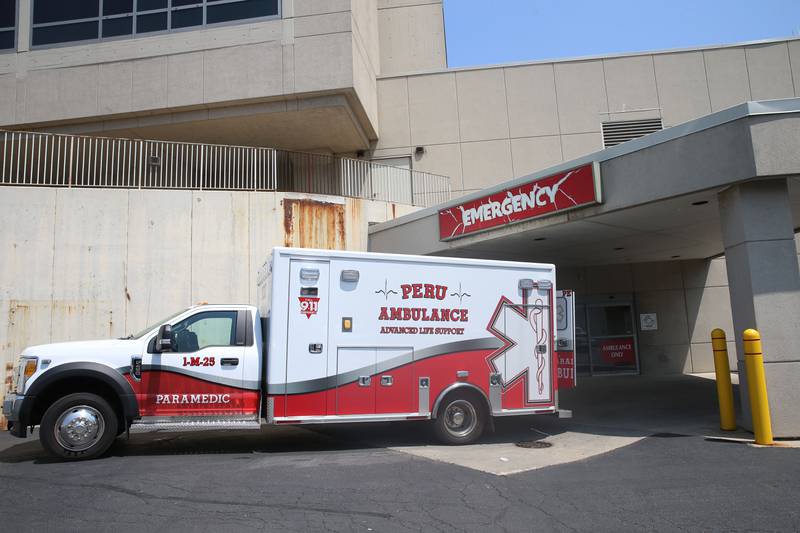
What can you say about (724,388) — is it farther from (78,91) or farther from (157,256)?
(78,91)

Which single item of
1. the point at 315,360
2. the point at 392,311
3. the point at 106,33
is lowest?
the point at 315,360

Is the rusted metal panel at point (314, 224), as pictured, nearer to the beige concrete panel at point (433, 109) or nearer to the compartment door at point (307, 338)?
the compartment door at point (307, 338)

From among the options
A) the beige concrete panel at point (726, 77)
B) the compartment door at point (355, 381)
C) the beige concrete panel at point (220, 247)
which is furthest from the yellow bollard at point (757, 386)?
the beige concrete panel at point (726, 77)

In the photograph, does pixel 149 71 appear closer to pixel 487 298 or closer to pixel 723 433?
pixel 487 298

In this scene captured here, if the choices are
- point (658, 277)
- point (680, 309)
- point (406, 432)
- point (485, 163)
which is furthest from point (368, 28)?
point (406, 432)

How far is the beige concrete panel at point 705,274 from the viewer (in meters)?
17.8

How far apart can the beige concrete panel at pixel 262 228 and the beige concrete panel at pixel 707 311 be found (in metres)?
12.4

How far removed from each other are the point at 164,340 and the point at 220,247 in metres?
5.75

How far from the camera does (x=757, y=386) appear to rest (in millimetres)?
7738

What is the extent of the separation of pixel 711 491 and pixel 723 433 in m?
3.32

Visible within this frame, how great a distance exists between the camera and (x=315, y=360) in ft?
26.4

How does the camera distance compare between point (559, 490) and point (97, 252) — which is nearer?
point (559, 490)

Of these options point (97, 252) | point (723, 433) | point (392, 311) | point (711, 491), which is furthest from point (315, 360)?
point (97, 252)

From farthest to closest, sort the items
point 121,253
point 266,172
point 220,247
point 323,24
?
point 323,24 → point 266,172 → point 220,247 → point 121,253
